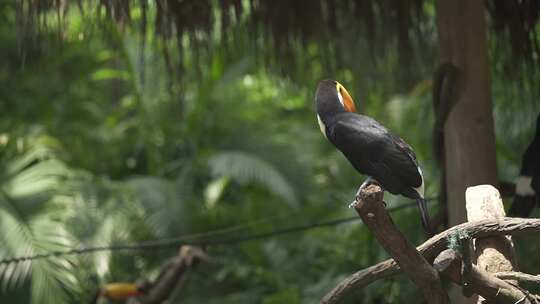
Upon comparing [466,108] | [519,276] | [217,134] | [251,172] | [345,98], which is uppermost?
[345,98]

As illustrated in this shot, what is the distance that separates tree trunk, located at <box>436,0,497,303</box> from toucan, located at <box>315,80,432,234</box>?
85 cm

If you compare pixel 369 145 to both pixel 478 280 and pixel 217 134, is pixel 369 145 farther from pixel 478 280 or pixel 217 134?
pixel 217 134

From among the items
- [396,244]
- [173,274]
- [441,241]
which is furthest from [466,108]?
[173,274]

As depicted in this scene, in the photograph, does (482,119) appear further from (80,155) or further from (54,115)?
(54,115)

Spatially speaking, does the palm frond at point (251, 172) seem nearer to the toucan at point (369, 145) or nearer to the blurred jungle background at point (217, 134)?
the blurred jungle background at point (217, 134)

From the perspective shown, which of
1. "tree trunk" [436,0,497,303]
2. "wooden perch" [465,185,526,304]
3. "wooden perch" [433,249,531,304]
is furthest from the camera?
"tree trunk" [436,0,497,303]

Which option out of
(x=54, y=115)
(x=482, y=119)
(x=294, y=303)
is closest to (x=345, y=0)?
(x=482, y=119)

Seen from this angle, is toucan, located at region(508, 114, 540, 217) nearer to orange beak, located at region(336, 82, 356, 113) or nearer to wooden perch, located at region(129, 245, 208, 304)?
orange beak, located at region(336, 82, 356, 113)

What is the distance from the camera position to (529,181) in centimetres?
281

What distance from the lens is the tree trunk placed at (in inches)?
118

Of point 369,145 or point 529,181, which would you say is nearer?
point 369,145

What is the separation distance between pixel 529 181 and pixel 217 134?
12.6 feet

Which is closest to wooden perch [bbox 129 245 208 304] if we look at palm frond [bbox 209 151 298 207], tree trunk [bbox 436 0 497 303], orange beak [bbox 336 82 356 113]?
tree trunk [bbox 436 0 497 303]

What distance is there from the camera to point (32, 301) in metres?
4.64
